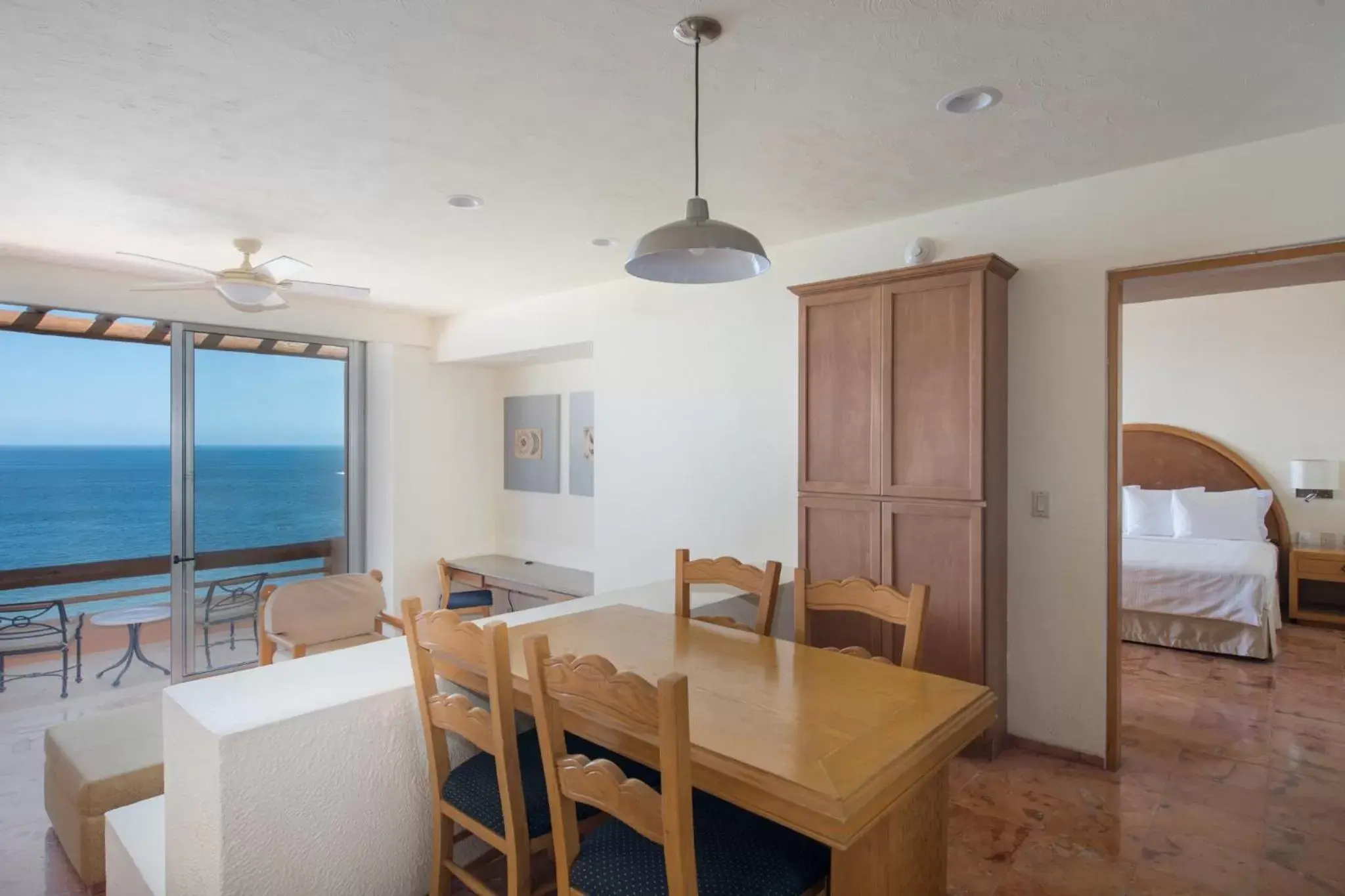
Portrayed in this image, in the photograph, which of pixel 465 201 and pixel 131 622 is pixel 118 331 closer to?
→ pixel 131 622

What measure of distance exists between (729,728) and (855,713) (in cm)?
30

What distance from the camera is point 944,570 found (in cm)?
301

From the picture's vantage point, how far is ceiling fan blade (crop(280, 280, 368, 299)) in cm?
361

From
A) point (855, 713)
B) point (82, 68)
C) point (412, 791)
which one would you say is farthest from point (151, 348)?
Result: point (855, 713)

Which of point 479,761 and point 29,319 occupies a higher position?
point 29,319

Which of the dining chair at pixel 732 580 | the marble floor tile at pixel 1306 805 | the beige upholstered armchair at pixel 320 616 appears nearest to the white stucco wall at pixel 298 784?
the dining chair at pixel 732 580

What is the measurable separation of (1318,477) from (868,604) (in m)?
5.24

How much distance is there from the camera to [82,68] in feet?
6.72

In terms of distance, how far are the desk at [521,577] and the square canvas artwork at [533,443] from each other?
63 centimetres

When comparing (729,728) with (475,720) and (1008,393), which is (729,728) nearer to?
(475,720)

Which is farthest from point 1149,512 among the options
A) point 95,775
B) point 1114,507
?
point 95,775

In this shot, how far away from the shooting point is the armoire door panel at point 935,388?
2.93 meters

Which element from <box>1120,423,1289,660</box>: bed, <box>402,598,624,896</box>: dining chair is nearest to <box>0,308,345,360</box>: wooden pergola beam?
<box>402,598,624,896</box>: dining chair

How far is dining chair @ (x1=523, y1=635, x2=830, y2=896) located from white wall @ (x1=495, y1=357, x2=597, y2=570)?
3.98 meters
